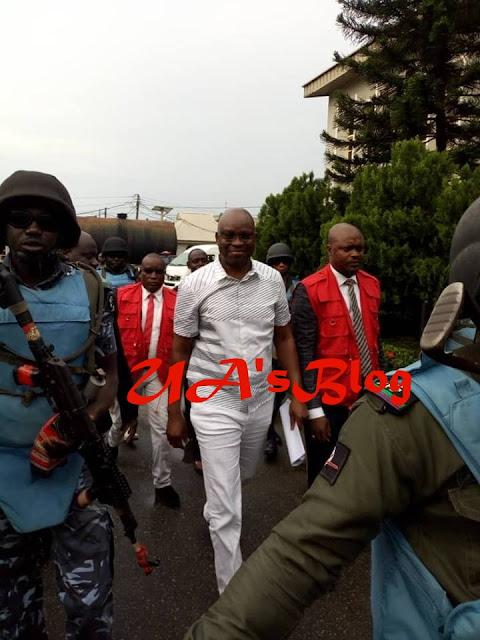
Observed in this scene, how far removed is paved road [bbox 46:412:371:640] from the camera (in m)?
2.37

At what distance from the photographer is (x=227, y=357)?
257 centimetres

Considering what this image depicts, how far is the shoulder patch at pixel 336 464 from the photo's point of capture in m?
0.89

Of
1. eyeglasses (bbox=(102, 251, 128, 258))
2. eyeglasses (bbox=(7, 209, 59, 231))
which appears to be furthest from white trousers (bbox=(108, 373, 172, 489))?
eyeglasses (bbox=(7, 209, 59, 231))

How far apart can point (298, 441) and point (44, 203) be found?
5.72 ft

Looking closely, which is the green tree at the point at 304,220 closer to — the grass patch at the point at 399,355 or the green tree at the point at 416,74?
the green tree at the point at 416,74

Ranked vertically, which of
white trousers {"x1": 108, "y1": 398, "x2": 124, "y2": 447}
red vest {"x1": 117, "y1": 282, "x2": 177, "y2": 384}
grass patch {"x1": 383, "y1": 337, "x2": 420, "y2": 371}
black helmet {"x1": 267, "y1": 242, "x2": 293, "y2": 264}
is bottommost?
white trousers {"x1": 108, "y1": 398, "x2": 124, "y2": 447}

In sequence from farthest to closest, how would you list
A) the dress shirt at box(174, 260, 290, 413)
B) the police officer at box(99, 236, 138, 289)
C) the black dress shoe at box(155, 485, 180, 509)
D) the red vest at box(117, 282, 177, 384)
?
the police officer at box(99, 236, 138, 289) < the red vest at box(117, 282, 177, 384) < the black dress shoe at box(155, 485, 180, 509) < the dress shirt at box(174, 260, 290, 413)

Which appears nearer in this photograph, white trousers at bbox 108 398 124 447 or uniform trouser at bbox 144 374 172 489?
uniform trouser at bbox 144 374 172 489

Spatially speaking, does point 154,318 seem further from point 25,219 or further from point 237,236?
point 25,219

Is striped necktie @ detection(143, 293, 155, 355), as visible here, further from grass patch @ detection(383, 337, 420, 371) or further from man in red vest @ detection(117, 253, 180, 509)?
grass patch @ detection(383, 337, 420, 371)

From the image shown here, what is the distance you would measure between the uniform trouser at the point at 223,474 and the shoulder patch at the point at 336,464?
5.24ft

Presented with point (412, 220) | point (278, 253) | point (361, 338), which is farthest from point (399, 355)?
point (361, 338)

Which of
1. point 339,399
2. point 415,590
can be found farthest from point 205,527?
point 415,590

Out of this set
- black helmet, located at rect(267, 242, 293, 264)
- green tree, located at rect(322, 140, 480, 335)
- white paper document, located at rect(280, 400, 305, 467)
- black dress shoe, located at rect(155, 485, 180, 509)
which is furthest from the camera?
green tree, located at rect(322, 140, 480, 335)
